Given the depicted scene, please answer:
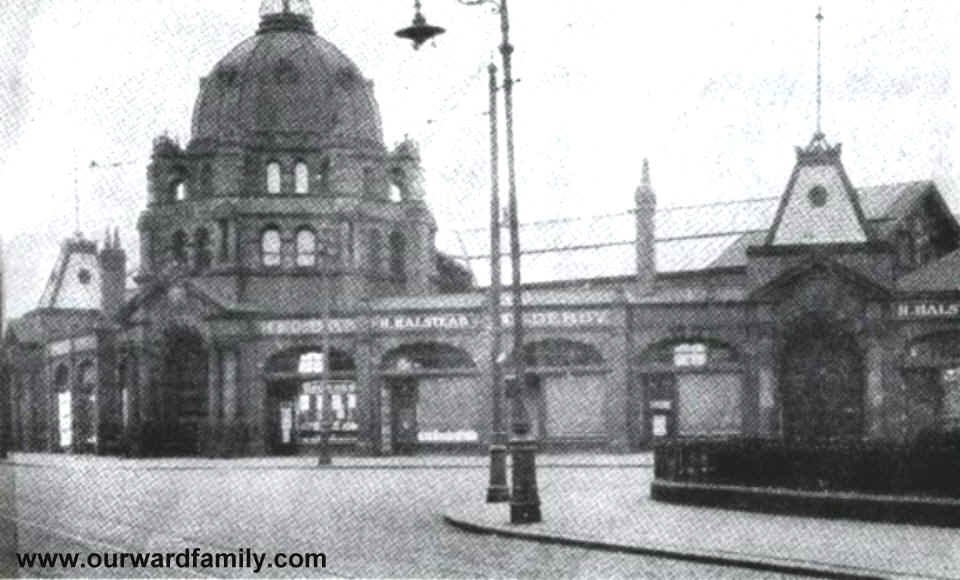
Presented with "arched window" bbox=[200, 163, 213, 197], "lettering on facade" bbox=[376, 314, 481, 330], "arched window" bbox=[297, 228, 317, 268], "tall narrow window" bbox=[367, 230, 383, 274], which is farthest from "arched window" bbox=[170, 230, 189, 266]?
"lettering on facade" bbox=[376, 314, 481, 330]

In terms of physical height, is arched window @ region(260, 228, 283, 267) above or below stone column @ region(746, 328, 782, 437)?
above

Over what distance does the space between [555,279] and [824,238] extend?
61.8 ft

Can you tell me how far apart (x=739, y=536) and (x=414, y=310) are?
119 ft

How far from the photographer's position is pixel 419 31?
21531mm

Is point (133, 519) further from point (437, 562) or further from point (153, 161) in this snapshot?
point (153, 161)

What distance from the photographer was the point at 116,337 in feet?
211

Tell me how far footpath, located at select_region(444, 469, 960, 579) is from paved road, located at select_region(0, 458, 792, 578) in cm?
43

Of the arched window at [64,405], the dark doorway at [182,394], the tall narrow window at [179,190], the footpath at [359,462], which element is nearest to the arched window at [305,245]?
the dark doorway at [182,394]

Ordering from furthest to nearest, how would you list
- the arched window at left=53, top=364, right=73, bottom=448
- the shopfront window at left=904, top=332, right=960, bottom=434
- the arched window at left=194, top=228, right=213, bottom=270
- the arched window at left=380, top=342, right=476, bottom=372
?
1. the arched window at left=53, top=364, right=73, bottom=448
2. the arched window at left=194, top=228, right=213, bottom=270
3. the arched window at left=380, top=342, right=476, bottom=372
4. the shopfront window at left=904, top=332, right=960, bottom=434

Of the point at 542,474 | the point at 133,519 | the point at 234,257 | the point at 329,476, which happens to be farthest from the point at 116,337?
the point at 133,519

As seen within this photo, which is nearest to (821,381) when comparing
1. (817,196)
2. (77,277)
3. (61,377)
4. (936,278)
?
(936,278)

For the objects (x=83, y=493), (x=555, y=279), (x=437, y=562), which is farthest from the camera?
(x=555, y=279)

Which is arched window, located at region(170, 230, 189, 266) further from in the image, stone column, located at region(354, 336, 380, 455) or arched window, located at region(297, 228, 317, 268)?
stone column, located at region(354, 336, 380, 455)

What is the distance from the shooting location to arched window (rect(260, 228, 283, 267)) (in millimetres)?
61625
